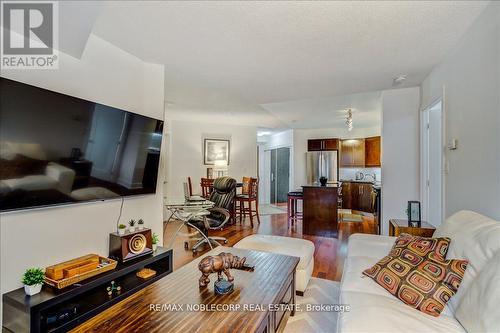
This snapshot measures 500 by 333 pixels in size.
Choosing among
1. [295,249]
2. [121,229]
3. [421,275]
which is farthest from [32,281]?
[421,275]

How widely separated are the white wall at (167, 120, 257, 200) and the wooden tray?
383 centimetres

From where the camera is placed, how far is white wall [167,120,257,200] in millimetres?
5852

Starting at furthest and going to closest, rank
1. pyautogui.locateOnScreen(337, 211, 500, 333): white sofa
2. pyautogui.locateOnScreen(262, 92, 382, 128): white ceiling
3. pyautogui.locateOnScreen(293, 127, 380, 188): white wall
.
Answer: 1. pyautogui.locateOnScreen(293, 127, 380, 188): white wall
2. pyautogui.locateOnScreen(262, 92, 382, 128): white ceiling
3. pyautogui.locateOnScreen(337, 211, 500, 333): white sofa

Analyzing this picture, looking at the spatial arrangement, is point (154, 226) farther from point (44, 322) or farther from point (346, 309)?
point (346, 309)

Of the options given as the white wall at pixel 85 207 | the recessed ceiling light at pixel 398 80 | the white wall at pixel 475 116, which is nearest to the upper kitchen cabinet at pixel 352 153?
the recessed ceiling light at pixel 398 80

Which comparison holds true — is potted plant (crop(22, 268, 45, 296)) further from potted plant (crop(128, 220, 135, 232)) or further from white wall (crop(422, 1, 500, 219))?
white wall (crop(422, 1, 500, 219))

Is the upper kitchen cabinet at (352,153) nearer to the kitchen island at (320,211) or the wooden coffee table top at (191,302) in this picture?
the kitchen island at (320,211)

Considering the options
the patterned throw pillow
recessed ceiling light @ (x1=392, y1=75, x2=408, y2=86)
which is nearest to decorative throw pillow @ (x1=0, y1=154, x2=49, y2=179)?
the patterned throw pillow

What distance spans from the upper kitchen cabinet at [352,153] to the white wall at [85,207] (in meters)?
5.66

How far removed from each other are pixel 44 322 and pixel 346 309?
1.78 m

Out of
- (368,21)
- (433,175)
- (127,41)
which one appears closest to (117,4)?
(127,41)

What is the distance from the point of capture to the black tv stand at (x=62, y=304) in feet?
4.73

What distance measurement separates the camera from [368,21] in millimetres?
1898

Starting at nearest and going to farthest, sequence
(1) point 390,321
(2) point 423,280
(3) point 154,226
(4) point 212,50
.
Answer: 1. (1) point 390,321
2. (2) point 423,280
3. (4) point 212,50
4. (3) point 154,226
